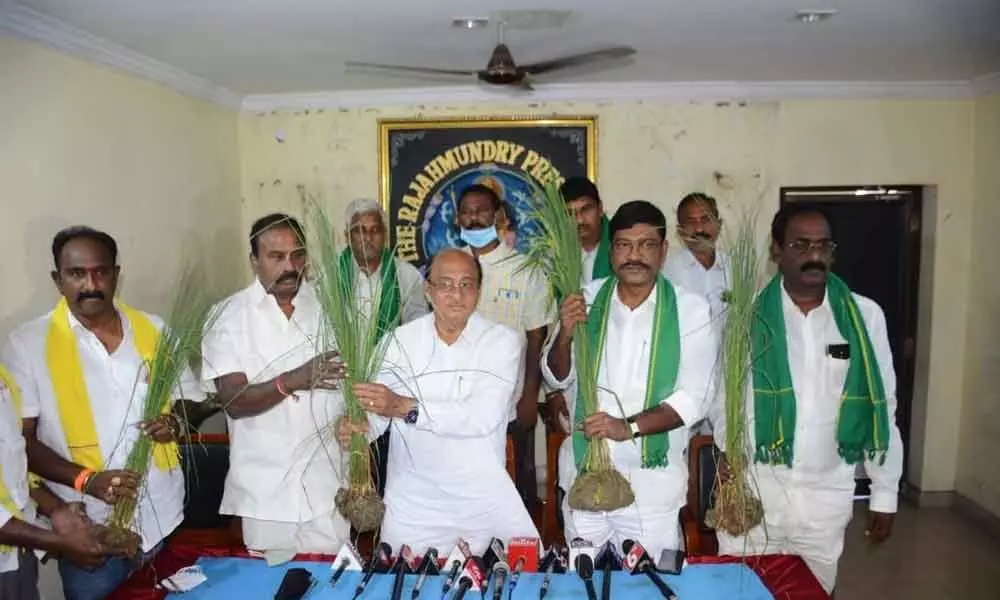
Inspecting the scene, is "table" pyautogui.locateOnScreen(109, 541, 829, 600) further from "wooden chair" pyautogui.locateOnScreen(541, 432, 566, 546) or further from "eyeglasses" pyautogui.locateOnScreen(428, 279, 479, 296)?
"wooden chair" pyautogui.locateOnScreen(541, 432, 566, 546)

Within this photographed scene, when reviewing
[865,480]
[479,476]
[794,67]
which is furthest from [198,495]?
[865,480]

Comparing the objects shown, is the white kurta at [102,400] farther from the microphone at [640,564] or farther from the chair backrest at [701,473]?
the chair backrest at [701,473]

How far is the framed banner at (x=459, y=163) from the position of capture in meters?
5.05

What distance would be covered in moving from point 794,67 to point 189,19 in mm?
3344

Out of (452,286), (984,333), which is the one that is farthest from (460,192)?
(984,333)

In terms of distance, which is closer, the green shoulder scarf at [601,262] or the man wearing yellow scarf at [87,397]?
the man wearing yellow scarf at [87,397]

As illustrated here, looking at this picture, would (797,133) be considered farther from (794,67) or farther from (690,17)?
(690,17)

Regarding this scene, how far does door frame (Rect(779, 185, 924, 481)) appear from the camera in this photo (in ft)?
16.7

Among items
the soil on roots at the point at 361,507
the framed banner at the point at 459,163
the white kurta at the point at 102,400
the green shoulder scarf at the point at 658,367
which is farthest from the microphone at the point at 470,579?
the framed banner at the point at 459,163

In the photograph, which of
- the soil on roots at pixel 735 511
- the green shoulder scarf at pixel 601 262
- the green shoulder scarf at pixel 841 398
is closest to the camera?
the soil on roots at pixel 735 511

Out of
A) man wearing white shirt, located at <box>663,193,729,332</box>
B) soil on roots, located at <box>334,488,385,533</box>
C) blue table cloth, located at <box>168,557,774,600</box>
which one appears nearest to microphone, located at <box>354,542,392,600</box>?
blue table cloth, located at <box>168,557,774,600</box>

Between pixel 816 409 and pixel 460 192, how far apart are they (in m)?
3.20

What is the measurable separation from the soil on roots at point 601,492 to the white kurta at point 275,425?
32.9 inches

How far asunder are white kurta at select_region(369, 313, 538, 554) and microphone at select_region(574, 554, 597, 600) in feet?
1.33
